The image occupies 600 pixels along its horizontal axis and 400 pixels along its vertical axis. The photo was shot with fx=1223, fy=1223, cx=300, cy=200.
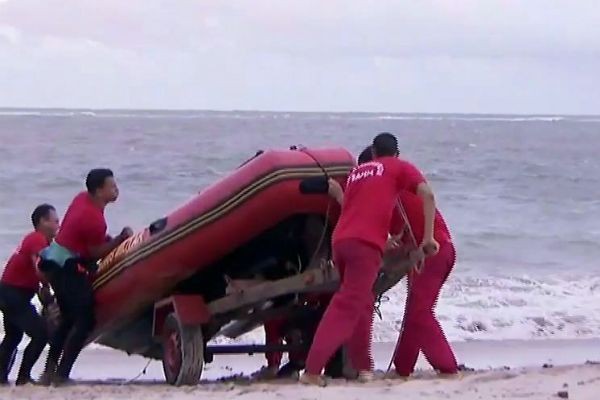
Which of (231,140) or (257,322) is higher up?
(231,140)

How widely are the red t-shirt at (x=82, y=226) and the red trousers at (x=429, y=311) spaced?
187 cm

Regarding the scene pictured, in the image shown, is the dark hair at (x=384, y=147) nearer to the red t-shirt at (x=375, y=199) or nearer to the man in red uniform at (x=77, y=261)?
the red t-shirt at (x=375, y=199)

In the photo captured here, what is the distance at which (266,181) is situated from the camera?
21.4ft

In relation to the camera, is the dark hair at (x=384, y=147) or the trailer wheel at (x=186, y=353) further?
the trailer wheel at (x=186, y=353)

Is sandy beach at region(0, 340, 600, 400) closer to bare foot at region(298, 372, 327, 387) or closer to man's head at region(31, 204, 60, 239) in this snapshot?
bare foot at region(298, 372, 327, 387)

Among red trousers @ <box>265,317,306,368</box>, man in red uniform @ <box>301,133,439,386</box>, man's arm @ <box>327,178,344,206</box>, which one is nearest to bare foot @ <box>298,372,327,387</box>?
man in red uniform @ <box>301,133,439,386</box>

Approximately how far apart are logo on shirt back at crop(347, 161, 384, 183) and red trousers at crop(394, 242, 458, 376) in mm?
690

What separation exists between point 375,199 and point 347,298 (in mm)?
527

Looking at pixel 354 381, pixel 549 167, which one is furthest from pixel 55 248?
pixel 549 167

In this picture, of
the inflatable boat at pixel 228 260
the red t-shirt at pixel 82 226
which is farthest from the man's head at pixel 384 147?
the red t-shirt at pixel 82 226

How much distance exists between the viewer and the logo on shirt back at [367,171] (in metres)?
6.22

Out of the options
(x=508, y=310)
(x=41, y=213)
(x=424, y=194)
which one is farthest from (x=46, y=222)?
(x=508, y=310)

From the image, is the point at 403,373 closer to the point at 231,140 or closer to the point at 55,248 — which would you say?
the point at 55,248

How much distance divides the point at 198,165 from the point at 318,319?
89.0 feet
